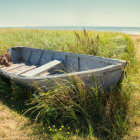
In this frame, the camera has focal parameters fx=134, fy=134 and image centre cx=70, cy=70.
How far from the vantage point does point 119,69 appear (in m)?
3.11

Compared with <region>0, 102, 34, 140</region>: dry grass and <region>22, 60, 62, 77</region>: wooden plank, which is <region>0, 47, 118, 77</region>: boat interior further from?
<region>0, 102, 34, 140</region>: dry grass

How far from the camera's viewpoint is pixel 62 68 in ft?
16.1

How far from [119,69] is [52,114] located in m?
1.82

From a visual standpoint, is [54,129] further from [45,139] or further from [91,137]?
[91,137]

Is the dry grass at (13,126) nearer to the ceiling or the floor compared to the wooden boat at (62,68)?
nearer to the floor

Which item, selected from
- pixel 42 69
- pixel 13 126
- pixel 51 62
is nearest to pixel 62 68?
pixel 51 62

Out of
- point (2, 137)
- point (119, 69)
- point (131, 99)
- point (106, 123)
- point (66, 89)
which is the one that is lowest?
point (2, 137)

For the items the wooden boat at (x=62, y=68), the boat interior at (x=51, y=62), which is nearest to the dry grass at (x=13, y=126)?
the wooden boat at (x=62, y=68)

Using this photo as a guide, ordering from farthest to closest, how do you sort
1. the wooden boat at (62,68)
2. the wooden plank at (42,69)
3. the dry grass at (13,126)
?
the wooden plank at (42,69), the wooden boat at (62,68), the dry grass at (13,126)

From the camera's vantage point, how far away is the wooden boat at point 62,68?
9.68ft

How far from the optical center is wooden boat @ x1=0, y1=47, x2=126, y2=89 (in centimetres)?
295

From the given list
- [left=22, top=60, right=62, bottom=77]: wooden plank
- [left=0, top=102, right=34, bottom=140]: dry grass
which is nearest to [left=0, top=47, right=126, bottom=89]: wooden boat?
[left=22, top=60, right=62, bottom=77]: wooden plank

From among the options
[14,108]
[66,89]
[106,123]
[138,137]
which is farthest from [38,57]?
[138,137]

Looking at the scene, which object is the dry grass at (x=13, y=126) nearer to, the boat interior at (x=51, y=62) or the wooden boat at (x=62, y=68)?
the wooden boat at (x=62, y=68)
